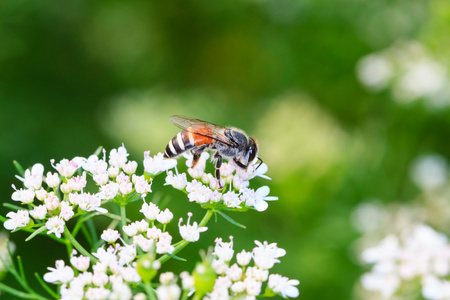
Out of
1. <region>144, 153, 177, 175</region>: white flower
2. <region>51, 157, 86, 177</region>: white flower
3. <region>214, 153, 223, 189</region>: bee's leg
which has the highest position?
<region>214, 153, 223, 189</region>: bee's leg

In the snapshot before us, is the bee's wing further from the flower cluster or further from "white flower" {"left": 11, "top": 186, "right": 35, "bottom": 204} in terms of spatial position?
"white flower" {"left": 11, "top": 186, "right": 35, "bottom": 204}

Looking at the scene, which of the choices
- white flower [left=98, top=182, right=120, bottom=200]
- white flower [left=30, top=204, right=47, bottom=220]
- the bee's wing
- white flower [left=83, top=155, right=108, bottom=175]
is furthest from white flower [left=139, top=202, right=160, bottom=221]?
the bee's wing

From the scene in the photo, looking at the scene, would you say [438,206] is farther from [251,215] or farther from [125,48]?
[125,48]

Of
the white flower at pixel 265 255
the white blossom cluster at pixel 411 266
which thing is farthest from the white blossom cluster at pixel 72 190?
the white blossom cluster at pixel 411 266

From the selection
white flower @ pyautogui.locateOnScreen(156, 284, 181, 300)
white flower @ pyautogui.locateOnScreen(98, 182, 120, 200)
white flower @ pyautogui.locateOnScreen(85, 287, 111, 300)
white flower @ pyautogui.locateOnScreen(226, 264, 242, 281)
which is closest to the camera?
white flower @ pyautogui.locateOnScreen(156, 284, 181, 300)

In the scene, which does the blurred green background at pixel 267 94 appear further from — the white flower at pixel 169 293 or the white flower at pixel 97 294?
the white flower at pixel 169 293

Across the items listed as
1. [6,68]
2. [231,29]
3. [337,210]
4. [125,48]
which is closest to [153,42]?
[125,48]
